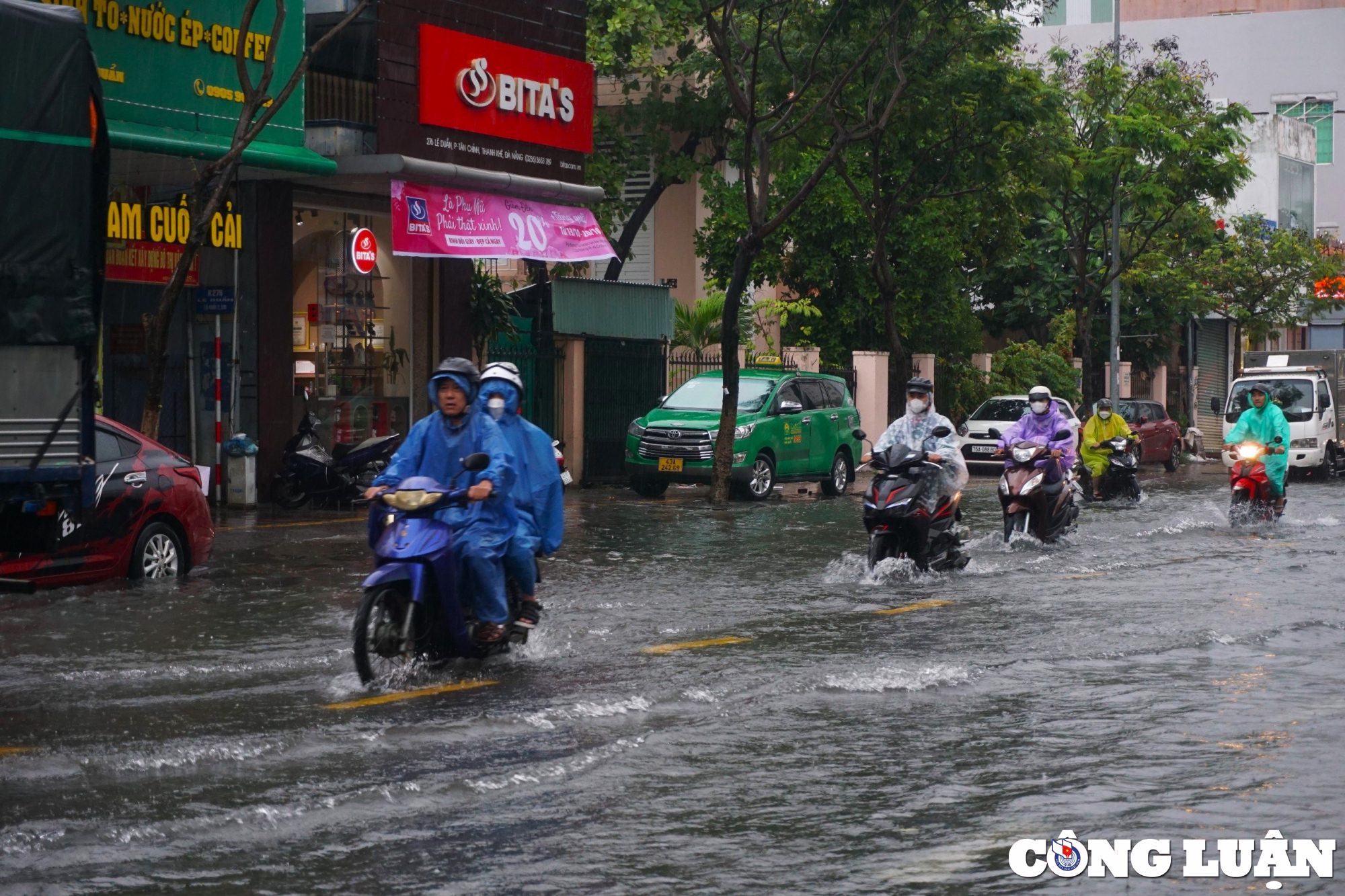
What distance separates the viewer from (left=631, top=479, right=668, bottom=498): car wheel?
24.1m

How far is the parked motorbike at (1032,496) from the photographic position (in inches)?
648

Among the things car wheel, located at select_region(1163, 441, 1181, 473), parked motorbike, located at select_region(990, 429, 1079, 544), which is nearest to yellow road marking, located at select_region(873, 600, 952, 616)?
parked motorbike, located at select_region(990, 429, 1079, 544)

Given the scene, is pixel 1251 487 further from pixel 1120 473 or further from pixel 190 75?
pixel 190 75

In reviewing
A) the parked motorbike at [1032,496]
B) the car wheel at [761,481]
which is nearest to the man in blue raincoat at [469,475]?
the parked motorbike at [1032,496]

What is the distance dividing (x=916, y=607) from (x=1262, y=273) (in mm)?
36290

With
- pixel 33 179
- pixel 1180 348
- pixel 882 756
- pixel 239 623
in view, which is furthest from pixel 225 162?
pixel 1180 348

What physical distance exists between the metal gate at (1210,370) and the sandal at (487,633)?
145 ft

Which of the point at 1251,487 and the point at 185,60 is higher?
the point at 185,60

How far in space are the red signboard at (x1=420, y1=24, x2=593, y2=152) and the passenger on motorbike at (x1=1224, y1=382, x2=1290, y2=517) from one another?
10.8 meters

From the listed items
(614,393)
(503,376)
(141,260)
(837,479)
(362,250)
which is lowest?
(837,479)

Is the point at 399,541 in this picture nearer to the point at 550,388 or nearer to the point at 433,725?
the point at 433,725

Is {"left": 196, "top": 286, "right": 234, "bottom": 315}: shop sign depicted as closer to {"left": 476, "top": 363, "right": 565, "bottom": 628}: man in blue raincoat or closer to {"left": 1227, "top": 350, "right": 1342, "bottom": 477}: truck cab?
{"left": 476, "top": 363, "right": 565, "bottom": 628}: man in blue raincoat

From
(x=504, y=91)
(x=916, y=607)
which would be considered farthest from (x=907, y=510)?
(x=504, y=91)

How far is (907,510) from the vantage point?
13.7 metres
